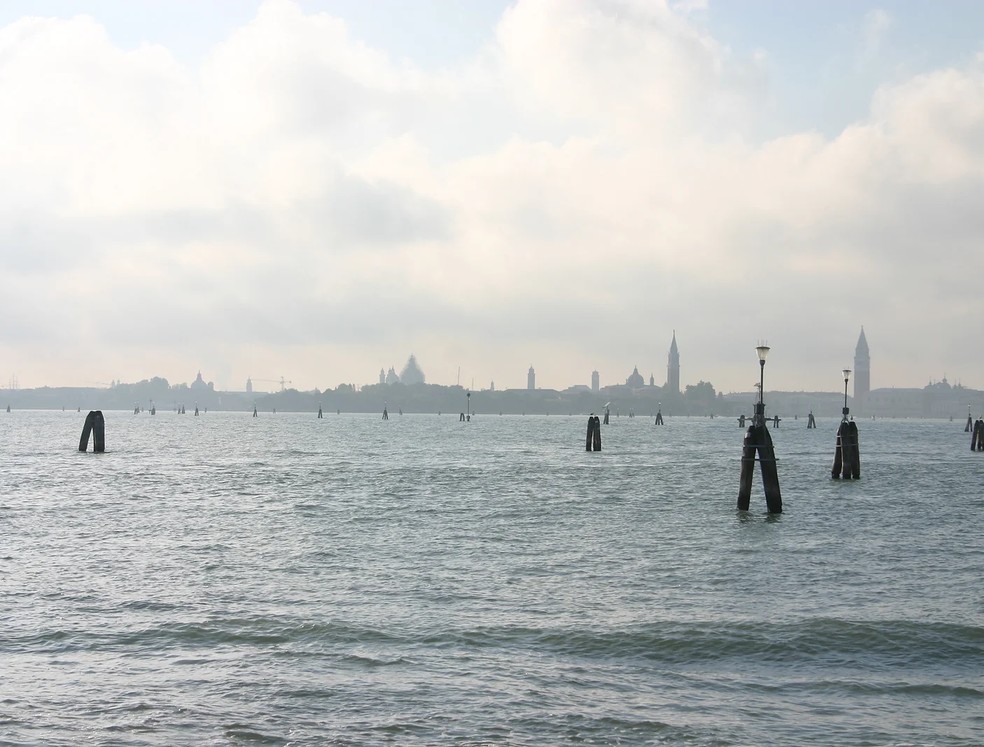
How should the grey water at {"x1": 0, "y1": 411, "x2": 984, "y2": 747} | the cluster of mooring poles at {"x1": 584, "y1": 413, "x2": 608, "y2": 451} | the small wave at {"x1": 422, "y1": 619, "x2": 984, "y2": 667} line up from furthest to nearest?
the cluster of mooring poles at {"x1": 584, "y1": 413, "x2": 608, "y2": 451}, the small wave at {"x1": 422, "y1": 619, "x2": 984, "y2": 667}, the grey water at {"x1": 0, "y1": 411, "x2": 984, "y2": 747}

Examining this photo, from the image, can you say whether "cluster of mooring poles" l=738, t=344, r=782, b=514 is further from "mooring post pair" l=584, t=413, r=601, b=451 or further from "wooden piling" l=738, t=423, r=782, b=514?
"mooring post pair" l=584, t=413, r=601, b=451

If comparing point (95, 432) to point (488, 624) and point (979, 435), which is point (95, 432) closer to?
point (488, 624)

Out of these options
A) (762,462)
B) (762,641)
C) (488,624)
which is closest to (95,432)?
(762,462)

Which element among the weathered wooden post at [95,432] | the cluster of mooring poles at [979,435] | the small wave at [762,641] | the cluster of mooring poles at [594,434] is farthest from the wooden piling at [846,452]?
the weathered wooden post at [95,432]

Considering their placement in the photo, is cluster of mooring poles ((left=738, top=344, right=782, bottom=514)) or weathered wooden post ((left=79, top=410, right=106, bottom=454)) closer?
cluster of mooring poles ((left=738, top=344, right=782, bottom=514))

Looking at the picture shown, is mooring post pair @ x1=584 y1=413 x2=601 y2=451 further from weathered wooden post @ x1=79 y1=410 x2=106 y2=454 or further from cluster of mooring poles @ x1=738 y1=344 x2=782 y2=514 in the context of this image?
cluster of mooring poles @ x1=738 y1=344 x2=782 y2=514

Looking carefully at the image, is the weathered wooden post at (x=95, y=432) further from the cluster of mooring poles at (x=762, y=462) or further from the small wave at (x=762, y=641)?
the small wave at (x=762, y=641)

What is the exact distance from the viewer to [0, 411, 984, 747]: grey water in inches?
414

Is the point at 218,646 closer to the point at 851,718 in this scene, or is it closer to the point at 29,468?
the point at 851,718

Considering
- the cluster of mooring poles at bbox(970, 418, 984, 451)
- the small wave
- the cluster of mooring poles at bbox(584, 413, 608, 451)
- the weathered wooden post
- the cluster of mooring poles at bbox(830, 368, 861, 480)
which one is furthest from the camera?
the cluster of mooring poles at bbox(970, 418, 984, 451)

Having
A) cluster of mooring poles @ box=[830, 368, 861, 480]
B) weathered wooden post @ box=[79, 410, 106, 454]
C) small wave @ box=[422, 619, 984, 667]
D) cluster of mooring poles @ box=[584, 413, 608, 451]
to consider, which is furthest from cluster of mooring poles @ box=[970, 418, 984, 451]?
small wave @ box=[422, 619, 984, 667]

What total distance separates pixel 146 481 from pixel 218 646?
3564cm

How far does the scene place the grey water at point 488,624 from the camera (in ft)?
34.5

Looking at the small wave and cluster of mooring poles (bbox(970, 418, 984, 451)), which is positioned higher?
cluster of mooring poles (bbox(970, 418, 984, 451))
